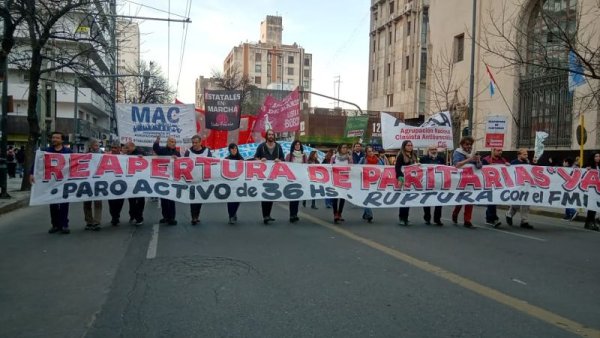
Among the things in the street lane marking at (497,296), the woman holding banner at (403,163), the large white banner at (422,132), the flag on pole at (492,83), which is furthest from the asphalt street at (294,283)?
the flag on pole at (492,83)

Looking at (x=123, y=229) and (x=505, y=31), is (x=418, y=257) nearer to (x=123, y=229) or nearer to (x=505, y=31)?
(x=123, y=229)

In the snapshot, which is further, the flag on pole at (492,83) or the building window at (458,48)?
the building window at (458,48)

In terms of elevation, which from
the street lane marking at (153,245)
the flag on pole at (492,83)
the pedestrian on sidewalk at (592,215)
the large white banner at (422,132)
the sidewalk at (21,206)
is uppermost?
the flag on pole at (492,83)

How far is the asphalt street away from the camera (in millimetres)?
4766

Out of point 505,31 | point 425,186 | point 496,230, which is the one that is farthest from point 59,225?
point 505,31

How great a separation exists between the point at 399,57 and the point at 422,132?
38.8 m

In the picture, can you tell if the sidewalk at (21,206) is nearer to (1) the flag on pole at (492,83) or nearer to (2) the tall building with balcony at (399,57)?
(1) the flag on pole at (492,83)

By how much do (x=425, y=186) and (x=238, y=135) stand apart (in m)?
17.2

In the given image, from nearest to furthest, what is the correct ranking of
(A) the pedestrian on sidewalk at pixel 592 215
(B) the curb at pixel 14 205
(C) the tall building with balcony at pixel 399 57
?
(A) the pedestrian on sidewalk at pixel 592 215 → (B) the curb at pixel 14 205 → (C) the tall building with balcony at pixel 399 57

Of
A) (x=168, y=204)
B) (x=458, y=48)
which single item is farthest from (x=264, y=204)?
(x=458, y=48)

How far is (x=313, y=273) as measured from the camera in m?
6.65

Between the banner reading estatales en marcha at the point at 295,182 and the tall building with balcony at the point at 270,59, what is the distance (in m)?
113

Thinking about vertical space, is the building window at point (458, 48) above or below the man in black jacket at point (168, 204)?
above

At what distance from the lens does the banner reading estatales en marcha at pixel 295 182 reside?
33.9ft
